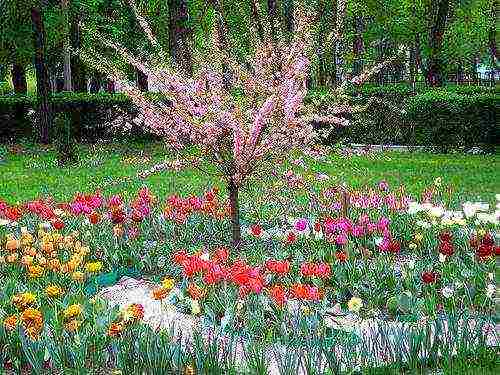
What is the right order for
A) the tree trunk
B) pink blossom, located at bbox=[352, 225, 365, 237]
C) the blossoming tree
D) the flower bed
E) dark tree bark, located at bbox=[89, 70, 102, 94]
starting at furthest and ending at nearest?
dark tree bark, located at bbox=[89, 70, 102, 94]
the tree trunk
the blossoming tree
pink blossom, located at bbox=[352, 225, 365, 237]
the flower bed

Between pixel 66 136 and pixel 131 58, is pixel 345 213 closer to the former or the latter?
pixel 131 58

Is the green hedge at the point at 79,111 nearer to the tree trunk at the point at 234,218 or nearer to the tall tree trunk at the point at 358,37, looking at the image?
the tree trunk at the point at 234,218

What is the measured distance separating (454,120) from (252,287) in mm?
13037

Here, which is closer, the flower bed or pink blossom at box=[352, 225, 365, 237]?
the flower bed

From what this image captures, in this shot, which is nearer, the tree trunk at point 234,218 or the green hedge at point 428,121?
the tree trunk at point 234,218

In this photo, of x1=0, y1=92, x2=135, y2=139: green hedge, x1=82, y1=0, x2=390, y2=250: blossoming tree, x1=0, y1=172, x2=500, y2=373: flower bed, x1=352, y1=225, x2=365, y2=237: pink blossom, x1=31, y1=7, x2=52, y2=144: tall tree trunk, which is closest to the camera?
x1=0, y1=172, x2=500, y2=373: flower bed

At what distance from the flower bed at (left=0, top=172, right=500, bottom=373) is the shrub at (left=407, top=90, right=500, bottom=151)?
864 centimetres

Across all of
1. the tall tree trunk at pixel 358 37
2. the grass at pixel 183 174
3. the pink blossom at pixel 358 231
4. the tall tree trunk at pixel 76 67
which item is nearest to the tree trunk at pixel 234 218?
the pink blossom at pixel 358 231

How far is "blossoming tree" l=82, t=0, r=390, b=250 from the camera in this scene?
6910 mm

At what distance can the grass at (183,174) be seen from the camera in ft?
39.1

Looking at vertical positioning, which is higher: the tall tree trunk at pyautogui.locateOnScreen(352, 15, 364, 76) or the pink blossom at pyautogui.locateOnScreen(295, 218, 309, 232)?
the tall tree trunk at pyautogui.locateOnScreen(352, 15, 364, 76)

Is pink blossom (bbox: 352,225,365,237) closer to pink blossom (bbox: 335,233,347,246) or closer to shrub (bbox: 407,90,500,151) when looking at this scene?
pink blossom (bbox: 335,233,347,246)

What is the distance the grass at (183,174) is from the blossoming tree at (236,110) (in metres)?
3.20

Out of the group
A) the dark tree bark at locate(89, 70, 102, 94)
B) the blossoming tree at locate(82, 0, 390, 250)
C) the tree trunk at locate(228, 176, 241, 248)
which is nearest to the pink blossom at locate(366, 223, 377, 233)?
the blossoming tree at locate(82, 0, 390, 250)
